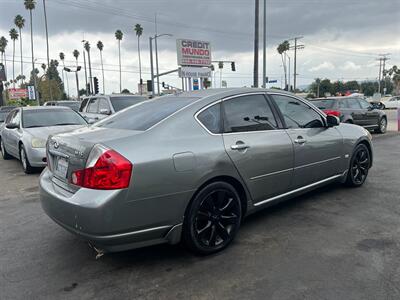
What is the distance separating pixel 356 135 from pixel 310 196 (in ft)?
3.91

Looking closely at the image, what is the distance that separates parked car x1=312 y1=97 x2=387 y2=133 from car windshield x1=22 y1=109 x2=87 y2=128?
826cm

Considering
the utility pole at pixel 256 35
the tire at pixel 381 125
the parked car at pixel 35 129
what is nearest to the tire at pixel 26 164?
the parked car at pixel 35 129

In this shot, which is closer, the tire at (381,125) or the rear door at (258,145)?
the rear door at (258,145)

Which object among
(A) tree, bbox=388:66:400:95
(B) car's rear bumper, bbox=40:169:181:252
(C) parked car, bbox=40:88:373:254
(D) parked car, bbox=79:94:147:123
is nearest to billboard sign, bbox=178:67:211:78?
(D) parked car, bbox=79:94:147:123

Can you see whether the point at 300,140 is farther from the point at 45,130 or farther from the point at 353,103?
the point at 353,103

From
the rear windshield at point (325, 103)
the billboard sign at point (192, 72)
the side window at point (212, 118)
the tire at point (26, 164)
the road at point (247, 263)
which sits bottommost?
the road at point (247, 263)

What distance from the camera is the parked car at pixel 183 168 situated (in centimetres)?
289

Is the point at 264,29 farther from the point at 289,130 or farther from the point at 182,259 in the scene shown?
the point at 182,259

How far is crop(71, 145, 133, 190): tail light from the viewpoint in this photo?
2.83 m

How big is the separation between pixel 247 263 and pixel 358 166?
3.22 m

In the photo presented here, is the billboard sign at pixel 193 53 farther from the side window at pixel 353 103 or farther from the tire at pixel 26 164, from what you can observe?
the tire at pixel 26 164

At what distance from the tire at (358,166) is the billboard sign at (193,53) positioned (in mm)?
15779

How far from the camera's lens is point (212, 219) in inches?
136

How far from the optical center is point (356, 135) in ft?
17.8
